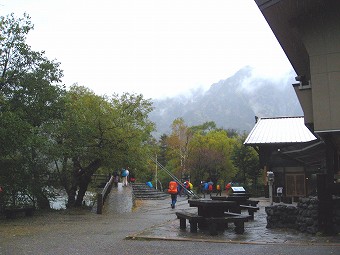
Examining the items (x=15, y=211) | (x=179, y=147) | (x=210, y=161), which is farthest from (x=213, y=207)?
(x=179, y=147)

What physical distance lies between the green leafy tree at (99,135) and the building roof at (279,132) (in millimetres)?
12847

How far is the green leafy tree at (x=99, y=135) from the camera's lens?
63.6ft

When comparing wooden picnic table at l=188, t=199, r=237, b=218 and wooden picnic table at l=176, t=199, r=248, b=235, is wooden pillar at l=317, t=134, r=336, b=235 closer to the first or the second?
wooden picnic table at l=176, t=199, r=248, b=235

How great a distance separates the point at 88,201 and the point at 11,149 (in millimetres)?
10294

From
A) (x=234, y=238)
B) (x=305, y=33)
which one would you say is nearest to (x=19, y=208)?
(x=234, y=238)

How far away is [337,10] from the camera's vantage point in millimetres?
7723

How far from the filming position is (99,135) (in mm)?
20234

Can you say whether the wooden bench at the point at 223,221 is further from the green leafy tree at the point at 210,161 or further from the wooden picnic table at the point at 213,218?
the green leafy tree at the point at 210,161

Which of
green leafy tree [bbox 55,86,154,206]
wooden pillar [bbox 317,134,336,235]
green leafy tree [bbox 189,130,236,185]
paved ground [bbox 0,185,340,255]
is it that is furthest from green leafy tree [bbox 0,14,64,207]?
green leafy tree [bbox 189,130,236,185]

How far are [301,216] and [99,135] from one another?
478 inches

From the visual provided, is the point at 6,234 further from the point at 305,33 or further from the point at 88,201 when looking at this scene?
the point at 88,201

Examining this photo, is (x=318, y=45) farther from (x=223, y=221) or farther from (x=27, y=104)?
(x=27, y=104)

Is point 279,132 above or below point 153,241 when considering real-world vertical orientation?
above

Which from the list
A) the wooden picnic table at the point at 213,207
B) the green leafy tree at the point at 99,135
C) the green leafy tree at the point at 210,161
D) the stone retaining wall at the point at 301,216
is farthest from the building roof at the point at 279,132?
the wooden picnic table at the point at 213,207
